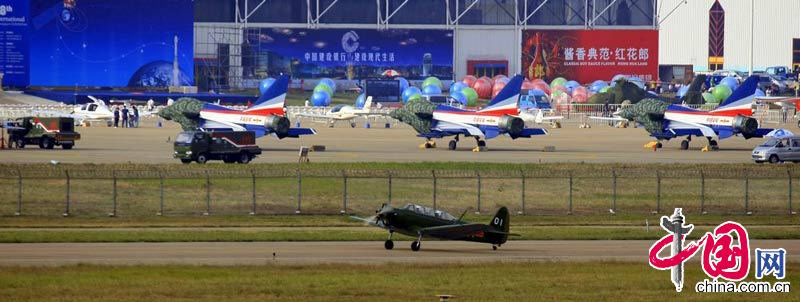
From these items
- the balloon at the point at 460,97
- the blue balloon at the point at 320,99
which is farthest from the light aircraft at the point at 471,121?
the blue balloon at the point at 320,99

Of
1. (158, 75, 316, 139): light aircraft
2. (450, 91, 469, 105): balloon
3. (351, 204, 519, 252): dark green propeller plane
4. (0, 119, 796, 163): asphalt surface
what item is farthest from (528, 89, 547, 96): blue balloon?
(351, 204, 519, 252): dark green propeller plane

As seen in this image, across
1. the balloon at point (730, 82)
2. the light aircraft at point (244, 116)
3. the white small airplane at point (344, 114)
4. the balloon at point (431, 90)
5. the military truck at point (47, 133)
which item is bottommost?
the military truck at point (47, 133)

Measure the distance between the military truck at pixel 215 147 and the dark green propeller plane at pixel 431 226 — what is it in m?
25.4

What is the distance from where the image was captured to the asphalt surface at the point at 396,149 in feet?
214

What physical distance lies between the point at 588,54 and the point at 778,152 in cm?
8018

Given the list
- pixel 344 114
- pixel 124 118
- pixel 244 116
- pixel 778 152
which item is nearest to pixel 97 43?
pixel 124 118

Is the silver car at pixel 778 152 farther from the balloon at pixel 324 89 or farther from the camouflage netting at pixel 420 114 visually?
the balloon at pixel 324 89

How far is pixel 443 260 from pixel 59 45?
95.9 metres

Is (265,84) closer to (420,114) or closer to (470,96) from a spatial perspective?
(470,96)

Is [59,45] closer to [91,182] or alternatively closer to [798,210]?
[91,182]

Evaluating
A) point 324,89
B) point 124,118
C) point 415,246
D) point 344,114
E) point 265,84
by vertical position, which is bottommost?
point 415,246

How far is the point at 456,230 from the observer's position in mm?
36562

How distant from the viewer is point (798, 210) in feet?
161

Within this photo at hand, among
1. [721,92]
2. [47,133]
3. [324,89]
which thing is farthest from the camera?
[721,92]
